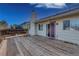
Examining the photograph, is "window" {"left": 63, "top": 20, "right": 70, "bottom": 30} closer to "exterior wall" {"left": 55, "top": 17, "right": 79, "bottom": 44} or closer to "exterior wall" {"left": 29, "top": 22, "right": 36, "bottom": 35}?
"exterior wall" {"left": 55, "top": 17, "right": 79, "bottom": 44}

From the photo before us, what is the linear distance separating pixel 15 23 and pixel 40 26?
0.60 m

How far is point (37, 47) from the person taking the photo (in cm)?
462

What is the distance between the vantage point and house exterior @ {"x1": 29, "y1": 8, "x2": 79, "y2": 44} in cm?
453

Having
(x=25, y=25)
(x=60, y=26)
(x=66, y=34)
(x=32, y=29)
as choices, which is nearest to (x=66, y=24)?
(x=60, y=26)

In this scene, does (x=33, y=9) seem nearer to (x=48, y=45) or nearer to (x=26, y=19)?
(x=26, y=19)

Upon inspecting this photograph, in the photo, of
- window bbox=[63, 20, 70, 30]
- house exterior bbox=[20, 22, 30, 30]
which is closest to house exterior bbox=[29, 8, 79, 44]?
window bbox=[63, 20, 70, 30]

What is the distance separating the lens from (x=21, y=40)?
187 inches

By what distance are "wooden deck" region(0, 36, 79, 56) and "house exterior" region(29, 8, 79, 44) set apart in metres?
0.13

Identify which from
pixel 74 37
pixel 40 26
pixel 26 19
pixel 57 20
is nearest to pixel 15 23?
pixel 26 19

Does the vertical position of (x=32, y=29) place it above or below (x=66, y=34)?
above

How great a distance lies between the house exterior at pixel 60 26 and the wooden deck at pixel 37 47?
13cm

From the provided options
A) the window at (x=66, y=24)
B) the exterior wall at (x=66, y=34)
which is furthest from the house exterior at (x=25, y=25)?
the window at (x=66, y=24)

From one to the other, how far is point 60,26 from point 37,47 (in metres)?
0.71

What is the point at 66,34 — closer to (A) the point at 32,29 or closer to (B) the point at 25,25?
(A) the point at 32,29
